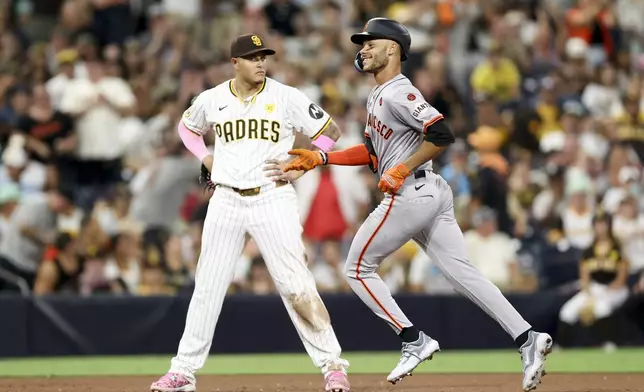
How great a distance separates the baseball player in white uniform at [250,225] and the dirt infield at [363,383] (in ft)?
2.62

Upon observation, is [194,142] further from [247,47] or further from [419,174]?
[419,174]

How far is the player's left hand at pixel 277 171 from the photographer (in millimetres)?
7727

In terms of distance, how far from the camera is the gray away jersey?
7.41 m

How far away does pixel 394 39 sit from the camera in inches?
301

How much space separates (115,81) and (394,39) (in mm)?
7495

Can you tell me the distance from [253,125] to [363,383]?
223 centimetres

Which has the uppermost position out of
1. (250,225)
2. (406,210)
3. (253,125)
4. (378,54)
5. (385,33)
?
(385,33)

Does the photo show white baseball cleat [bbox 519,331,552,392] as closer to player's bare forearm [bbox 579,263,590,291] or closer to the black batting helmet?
the black batting helmet

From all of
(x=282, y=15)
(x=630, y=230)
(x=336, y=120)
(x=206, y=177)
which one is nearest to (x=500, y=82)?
(x=336, y=120)

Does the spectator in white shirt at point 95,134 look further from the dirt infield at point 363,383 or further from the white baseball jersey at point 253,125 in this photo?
the white baseball jersey at point 253,125

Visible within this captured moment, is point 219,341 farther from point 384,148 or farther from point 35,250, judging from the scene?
point 384,148

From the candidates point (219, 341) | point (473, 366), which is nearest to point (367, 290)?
point (473, 366)

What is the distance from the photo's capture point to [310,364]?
429 inches

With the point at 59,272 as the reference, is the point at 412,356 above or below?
above
